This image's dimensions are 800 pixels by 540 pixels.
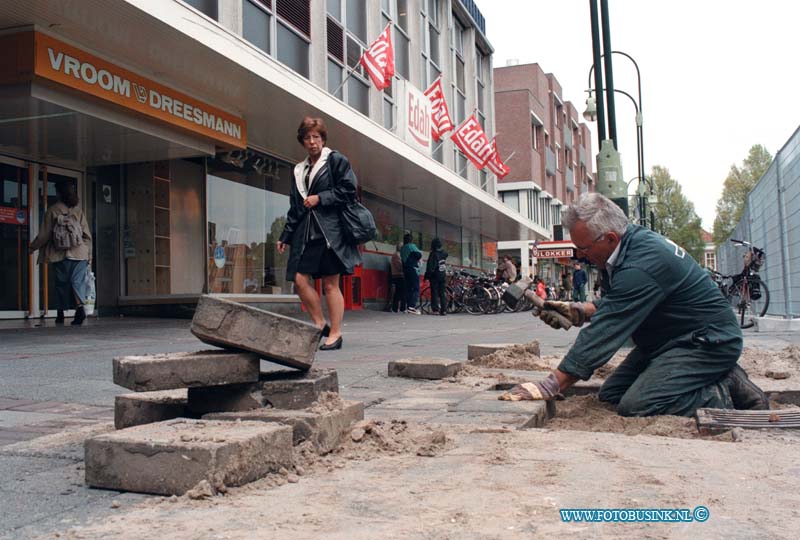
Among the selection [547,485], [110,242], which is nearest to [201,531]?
[547,485]

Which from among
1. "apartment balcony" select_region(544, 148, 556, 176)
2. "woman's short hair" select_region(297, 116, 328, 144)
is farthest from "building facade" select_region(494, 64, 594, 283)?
A: "woman's short hair" select_region(297, 116, 328, 144)

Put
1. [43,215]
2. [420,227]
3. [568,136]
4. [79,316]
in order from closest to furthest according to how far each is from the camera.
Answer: [79,316]
[43,215]
[420,227]
[568,136]

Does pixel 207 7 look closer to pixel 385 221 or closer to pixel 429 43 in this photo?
pixel 385 221

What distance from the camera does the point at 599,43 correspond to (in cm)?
852

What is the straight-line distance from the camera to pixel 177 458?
7.88ft

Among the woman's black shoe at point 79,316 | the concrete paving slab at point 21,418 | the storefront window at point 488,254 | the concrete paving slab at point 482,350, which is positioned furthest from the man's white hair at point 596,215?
the storefront window at point 488,254

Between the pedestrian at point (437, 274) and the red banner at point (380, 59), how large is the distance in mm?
4727

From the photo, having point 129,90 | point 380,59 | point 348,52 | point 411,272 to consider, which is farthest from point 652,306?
point 411,272

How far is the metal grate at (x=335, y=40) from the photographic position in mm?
16734

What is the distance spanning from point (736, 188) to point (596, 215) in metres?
89.6

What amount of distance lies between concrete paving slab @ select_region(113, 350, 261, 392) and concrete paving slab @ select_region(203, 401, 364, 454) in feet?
0.50

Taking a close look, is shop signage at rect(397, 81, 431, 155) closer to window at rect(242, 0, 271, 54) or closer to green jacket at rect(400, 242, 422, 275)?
green jacket at rect(400, 242, 422, 275)

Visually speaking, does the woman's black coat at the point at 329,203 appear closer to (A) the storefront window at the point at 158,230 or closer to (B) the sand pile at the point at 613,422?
(B) the sand pile at the point at 613,422

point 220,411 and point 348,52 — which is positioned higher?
point 348,52
